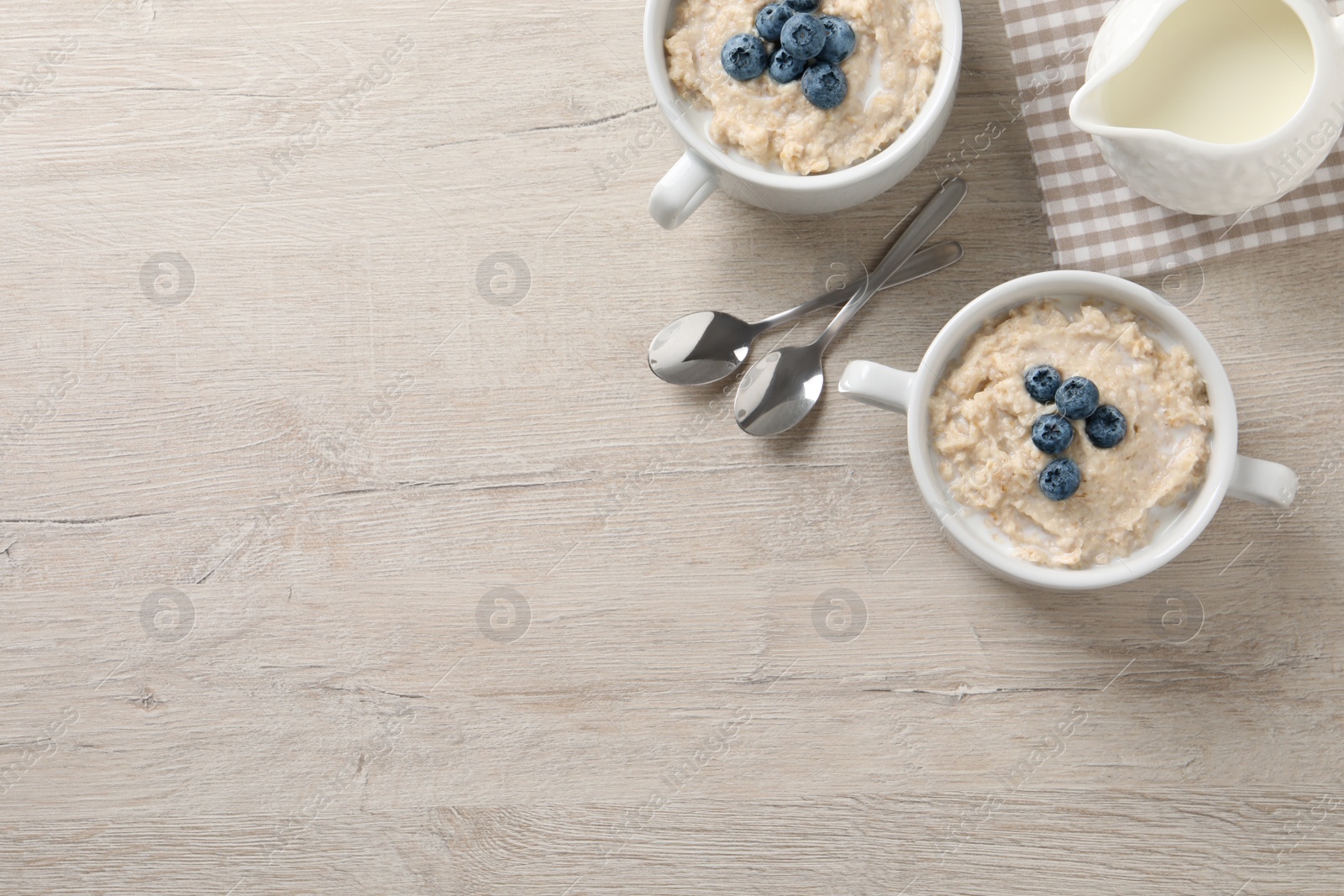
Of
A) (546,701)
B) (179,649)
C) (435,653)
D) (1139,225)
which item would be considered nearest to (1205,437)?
(1139,225)

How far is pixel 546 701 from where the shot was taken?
189 cm

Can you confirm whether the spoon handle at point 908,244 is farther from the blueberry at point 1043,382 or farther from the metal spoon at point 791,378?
the blueberry at point 1043,382

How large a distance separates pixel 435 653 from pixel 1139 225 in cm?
147

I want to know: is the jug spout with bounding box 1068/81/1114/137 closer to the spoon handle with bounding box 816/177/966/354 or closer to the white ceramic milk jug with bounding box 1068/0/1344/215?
the white ceramic milk jug with bounding box 1068/0/1344/215

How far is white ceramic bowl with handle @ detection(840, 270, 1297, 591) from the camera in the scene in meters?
1.54

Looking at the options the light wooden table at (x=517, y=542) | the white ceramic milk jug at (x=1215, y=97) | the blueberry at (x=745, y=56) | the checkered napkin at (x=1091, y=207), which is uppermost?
the blueberry at (x=745, y=56)

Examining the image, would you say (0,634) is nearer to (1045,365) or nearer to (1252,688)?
(1045,365)

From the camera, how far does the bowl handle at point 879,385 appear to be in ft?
5.14

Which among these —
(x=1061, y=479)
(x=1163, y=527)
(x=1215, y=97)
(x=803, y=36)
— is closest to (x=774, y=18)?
(x=803, y=36)

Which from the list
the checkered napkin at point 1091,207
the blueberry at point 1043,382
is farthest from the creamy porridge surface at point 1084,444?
the checkered napkin at point 1091,207

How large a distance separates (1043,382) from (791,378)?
0.45 metres

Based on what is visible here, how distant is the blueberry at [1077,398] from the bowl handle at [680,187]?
621mm

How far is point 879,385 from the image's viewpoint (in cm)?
156

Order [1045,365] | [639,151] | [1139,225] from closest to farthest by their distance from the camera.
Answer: [1045,365]
[1139,225]
[639,151]
